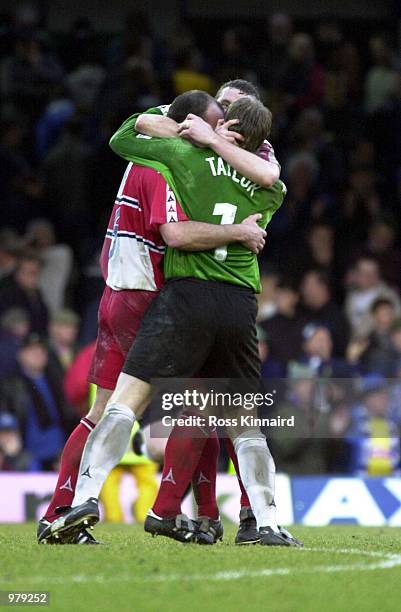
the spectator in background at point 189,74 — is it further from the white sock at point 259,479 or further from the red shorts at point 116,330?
the white sock at point 259,479

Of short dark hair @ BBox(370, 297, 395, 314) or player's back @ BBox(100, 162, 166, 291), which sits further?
short dark hair @ BBox(370, 297, 395, 314)

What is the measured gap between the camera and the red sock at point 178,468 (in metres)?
6.87

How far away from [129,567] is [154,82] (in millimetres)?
10218

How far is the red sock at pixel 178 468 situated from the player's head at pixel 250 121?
1.44 m

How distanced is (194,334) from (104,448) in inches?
26.7

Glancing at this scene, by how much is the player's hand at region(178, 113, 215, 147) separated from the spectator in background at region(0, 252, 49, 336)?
24.1 feet

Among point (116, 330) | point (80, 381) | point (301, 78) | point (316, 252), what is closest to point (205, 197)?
point (116, 330)

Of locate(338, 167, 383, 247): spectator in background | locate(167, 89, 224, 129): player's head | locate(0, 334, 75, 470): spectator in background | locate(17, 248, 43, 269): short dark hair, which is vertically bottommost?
locate(0, 334, 75, 470): spectator in background

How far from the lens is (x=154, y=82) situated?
50.2 ft

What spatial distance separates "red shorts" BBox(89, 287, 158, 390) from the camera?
714 centimetres

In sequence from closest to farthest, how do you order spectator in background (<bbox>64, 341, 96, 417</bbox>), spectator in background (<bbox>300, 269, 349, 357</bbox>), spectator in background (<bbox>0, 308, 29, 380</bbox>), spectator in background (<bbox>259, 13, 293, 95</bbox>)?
spectator in background (<bbox>64, 341, 96, 417</bbox>) < spectator in background (<bbox>0, 308, 29, 380</bbox>) < spectator in background (<bbox>300, 269, 349, 357</bbox>) < spectator in background (<bbox>259, 13, 293, 95</bbox>)

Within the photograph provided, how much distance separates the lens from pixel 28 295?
14.1 m

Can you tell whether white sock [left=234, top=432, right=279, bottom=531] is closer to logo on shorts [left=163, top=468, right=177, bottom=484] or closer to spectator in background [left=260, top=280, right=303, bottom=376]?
logo on shorts [left=163, top=468, right=177, bottom=484]

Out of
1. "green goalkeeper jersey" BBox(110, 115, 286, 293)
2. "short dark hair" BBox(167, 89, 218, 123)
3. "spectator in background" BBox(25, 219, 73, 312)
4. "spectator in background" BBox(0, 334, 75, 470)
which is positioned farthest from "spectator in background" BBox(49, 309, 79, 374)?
"green goalkeeper jersey" BBox(110, 115, 286, 293)
